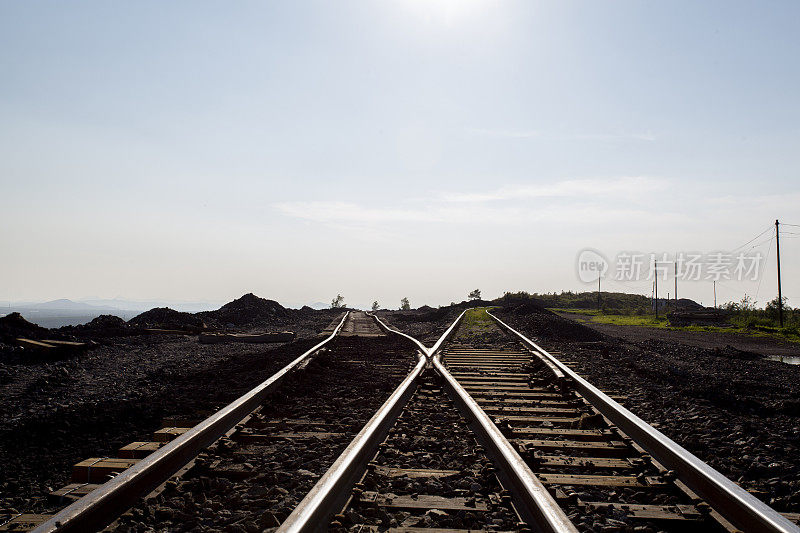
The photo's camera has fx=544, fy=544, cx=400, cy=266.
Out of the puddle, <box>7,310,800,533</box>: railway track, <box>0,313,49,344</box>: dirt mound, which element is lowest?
the puddle

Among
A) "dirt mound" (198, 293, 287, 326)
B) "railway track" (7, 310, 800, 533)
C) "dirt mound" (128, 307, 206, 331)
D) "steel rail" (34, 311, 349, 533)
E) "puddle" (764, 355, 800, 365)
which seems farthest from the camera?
"dirt mound" (198, 293, 287, 326)

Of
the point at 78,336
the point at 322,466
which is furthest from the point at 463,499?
the point at 78,336

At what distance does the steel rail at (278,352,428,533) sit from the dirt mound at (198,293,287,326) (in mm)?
15421

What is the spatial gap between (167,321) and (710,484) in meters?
15.5

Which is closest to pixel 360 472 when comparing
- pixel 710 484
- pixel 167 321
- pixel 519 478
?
pixel 519 478

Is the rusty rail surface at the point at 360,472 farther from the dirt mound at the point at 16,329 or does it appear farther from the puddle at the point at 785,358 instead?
the puddle at the point at 785,358

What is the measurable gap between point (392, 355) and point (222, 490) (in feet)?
21.1

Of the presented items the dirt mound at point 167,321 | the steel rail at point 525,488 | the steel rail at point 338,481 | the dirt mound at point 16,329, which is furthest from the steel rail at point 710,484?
the dirt mound at point 167,321

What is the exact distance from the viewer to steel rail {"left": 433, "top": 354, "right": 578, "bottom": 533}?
2.42 meters

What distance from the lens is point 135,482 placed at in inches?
113

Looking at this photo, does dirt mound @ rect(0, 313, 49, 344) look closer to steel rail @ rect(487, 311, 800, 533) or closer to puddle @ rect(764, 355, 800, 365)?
steel rail @ rect(487, 311, 800, 533)

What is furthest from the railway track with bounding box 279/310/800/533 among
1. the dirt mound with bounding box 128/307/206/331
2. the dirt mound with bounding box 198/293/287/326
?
the dirt mound with bounding box 198/293/287/326

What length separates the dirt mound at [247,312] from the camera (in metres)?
19.6

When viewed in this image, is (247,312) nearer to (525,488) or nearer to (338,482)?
(338,482)
